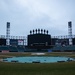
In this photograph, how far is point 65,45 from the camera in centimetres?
17400

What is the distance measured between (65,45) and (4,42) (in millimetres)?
53844

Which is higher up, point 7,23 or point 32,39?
point 7,23

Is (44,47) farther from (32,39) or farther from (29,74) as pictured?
(29,74)

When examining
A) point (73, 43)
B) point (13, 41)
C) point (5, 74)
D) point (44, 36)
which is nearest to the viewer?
→ point (5, 74)

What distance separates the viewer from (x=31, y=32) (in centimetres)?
16350

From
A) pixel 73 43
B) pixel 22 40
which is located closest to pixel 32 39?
pixel 22 40

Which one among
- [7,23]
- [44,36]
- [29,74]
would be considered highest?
[7,23]

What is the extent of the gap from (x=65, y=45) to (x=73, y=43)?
830 centimetres

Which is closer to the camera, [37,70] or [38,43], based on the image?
[37,70]

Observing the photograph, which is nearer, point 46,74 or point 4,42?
point 46,74

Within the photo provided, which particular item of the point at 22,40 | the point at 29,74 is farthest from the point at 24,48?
the point at 29,74

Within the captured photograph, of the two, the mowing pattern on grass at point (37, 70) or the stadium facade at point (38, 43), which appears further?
the stadium facade at point (38, 43)

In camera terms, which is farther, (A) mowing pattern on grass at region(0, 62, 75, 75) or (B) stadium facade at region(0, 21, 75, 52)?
(B) stadium facade at region(0, 21, 75, 52)

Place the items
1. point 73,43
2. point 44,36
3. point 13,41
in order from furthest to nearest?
point 13,41, point 73,43, point 44,36
